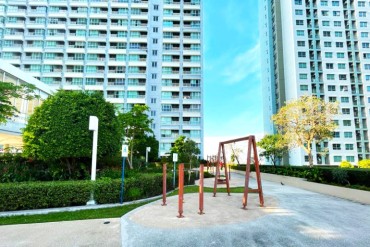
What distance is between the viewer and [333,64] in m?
50.9

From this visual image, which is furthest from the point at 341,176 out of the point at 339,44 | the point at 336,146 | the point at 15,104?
the point at 339,44

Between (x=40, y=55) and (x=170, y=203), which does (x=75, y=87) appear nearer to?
(x=40, y=55)

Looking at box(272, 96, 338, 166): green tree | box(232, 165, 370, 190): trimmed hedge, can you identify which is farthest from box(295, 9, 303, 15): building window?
box(232, 165, 370, 190): trimmed hedge

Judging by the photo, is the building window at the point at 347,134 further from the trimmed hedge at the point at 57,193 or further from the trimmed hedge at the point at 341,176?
the trimmed hedge at the point at 57,193

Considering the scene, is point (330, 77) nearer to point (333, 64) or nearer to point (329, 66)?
point (329, 66)

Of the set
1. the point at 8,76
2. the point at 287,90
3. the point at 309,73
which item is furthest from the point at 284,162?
the point at 8,76

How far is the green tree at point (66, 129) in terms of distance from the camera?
30.9ft

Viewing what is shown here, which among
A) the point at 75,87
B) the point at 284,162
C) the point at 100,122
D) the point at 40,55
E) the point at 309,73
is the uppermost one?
the point at 40,55

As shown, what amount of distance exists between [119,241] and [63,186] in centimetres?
451

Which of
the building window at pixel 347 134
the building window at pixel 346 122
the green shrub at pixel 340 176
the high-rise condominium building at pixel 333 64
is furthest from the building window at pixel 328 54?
the green shrub at pixel 340 176

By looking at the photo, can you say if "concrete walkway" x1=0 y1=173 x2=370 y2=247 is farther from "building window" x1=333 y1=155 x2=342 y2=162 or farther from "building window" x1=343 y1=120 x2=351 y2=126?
"building window" x1=343 y1=120 x2=351 y2=126

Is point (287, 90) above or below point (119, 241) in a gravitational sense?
above

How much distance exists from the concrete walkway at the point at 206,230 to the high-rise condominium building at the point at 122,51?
40.4 meters

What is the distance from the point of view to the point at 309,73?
164ft
